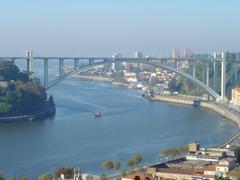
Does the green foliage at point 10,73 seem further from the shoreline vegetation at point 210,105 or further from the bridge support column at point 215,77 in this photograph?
the bridge support column at point 215,77

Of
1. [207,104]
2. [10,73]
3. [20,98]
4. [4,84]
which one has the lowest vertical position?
[207,104]

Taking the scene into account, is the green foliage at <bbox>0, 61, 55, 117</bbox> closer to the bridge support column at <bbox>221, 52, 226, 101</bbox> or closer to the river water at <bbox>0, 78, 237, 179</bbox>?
the river water at <bbox>0, 78, 237, 179</bbox>

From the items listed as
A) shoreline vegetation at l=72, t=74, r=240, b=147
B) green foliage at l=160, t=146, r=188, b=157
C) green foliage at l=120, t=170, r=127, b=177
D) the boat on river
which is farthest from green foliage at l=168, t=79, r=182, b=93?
green foliage at l=120, t=170, r=127, b=177

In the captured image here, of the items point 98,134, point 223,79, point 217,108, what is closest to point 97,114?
point 98,134

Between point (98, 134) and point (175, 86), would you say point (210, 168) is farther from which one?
point (175, 86)

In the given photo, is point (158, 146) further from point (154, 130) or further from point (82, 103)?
point (82, 103)

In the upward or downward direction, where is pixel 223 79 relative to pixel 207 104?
upward

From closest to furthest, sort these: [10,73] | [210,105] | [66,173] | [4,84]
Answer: [66,173] → [4,84] → [10,73] → [210,105]
